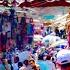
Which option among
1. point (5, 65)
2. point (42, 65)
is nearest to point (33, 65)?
point (42, 65)

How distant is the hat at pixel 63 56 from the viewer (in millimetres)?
2383

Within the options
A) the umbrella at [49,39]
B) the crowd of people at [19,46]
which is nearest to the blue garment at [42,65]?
the crowd of people at [19,46]

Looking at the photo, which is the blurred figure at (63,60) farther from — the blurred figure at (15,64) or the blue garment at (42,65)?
the blurred figure at (15,64)

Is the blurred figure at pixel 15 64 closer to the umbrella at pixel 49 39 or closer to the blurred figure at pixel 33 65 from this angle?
the blurred figure at pixel 33 65

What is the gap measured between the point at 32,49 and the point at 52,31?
0.18m

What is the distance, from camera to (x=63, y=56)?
239cm

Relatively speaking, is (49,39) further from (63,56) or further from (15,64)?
(15,64)

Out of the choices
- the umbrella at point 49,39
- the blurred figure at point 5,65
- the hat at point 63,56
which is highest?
the umbrella at point 49,39

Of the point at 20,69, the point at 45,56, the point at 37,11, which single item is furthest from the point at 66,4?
the point at 20,69

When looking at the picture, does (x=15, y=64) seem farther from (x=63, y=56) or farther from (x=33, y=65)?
(x=63, y=56)

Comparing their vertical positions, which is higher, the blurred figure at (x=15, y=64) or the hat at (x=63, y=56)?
the hat at (x=63, y=56)

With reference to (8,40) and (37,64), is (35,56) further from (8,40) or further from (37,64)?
(8,40)

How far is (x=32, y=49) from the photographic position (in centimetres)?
244

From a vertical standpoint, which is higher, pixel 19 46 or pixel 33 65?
pixel 19 46
